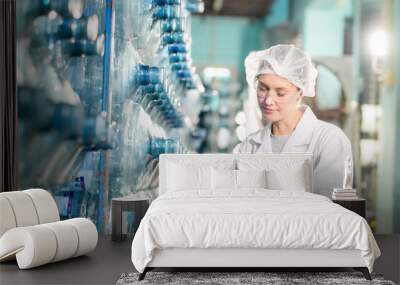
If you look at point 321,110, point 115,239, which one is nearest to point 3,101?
point 115,239

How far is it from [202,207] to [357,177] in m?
2.71

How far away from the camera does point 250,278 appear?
464cm

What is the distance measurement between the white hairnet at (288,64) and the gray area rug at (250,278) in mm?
2523

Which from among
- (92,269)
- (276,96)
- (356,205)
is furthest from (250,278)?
(276,96)

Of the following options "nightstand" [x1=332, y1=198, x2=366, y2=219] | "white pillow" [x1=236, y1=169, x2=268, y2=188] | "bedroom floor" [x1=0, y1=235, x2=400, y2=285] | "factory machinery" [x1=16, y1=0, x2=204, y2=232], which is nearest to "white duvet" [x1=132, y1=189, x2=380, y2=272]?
"bedroom floor" [x1=0, y1=235, x2=400, y2=285]

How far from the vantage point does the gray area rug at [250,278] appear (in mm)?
4543

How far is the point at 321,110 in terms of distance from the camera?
22.4 ft

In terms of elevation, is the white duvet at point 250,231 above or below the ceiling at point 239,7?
below

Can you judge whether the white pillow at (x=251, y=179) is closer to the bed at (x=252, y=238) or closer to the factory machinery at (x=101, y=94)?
the factory machinery at (x=101, y=94)

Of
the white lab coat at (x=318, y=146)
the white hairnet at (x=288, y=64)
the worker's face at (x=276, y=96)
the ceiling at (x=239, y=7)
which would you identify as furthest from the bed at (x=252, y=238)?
the ceiling at (x=239, y=7)

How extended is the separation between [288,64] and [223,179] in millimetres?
1559

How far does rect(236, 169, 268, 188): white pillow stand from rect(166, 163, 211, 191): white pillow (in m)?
0.32

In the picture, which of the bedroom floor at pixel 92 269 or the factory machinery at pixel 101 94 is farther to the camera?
the factory machinery at pixel 101 94

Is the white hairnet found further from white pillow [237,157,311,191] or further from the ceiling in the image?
white pillow [237,157,311,191]
